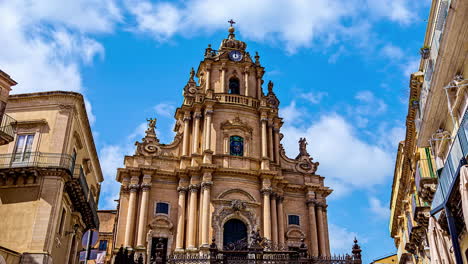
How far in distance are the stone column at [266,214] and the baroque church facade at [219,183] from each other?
0.07 metres

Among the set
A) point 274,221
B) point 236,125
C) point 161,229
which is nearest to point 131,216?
point 161,229

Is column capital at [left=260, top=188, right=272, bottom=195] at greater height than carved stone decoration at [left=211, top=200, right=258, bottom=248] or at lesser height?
greater

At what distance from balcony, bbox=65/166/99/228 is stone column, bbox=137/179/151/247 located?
4.39 meters

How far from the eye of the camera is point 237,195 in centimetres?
3472

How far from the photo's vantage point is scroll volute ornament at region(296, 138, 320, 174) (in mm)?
38500

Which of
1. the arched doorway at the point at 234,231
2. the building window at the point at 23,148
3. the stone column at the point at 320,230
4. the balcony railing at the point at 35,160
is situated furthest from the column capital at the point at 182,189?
the building window at the point at 23,148

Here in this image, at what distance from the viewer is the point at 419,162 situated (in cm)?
2220

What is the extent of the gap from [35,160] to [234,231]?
51.0 feet

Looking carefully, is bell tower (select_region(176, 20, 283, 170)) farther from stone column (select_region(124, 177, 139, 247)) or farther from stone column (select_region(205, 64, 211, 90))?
stone column (select_region(124, 177, 139, 247))

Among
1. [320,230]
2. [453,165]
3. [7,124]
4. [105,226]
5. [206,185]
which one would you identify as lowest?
[453,165]

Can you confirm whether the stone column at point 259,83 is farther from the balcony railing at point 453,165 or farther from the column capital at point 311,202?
the balcony railing at point 453,165

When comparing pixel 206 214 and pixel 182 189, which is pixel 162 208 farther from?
pixel 206 214

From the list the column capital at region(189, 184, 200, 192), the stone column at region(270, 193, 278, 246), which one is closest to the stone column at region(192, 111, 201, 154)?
the column capital at region(189, 184, 200, 192)

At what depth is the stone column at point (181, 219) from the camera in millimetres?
32812
